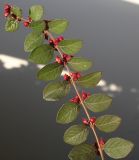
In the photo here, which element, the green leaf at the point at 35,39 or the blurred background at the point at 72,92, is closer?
the green leaf at the point at 35,39

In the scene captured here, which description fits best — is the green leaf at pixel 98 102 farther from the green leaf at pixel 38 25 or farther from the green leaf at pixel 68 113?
the green leaf at pixel 38 25

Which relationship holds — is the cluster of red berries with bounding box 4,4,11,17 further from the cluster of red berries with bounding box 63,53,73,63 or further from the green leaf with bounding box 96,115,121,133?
the green leaf with bounding box 96,115,121,133

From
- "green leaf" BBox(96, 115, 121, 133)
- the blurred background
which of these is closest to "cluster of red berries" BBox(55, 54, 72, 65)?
"green leaf" BBox(96, 115, 121, 133)

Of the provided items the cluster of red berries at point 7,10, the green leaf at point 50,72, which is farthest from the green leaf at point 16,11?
the green leaf at point 50,72

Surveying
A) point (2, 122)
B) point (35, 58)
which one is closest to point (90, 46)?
point (2, 122)

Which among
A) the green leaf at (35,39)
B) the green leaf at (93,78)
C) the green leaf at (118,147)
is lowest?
the green leaf at (118,147)

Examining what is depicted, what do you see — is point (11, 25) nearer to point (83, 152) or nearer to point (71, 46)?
point (71, 46)

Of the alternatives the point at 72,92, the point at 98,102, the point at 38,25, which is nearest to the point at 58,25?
the point at 38,25
